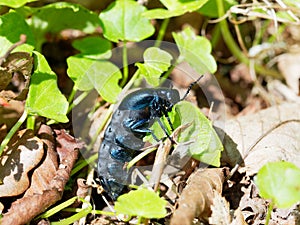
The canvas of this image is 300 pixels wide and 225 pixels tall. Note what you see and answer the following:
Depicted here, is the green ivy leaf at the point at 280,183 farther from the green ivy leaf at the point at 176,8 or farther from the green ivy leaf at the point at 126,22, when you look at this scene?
the green ivy leaf at the point at 126,22

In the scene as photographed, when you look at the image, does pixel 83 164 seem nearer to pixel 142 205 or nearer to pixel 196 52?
pixel 142 205

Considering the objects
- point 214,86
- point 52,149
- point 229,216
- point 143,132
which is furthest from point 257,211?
point 214,86

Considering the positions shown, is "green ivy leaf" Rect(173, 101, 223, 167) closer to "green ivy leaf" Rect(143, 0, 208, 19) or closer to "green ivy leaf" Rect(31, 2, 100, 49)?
"green ivy leaf" Rect(143, 0, 208, 19)

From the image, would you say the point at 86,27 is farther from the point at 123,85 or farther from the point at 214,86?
the point at 214,86

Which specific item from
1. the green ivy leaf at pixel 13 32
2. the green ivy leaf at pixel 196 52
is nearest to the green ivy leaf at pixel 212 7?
the green ivy leaf at pixel 196 52

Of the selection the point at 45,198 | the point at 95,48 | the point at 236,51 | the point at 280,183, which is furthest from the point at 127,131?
the point at 236,51
